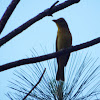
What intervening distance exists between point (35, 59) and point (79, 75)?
1.98 ft

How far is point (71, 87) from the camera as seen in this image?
144 centimetres

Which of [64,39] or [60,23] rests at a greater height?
[60,23]

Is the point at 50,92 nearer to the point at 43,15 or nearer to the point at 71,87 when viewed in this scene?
the point at 71,87

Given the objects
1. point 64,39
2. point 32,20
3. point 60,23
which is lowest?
point 32,20

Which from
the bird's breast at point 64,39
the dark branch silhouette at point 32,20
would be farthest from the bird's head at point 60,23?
the dark branch silhouette at point 32,20

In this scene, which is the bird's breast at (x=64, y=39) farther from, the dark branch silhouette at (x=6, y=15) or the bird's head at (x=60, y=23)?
the dark branch silhouette at (x=6, y=15)

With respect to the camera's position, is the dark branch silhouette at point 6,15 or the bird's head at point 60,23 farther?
the bird's head at point 60,23

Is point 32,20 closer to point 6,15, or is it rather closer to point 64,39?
point 6,15

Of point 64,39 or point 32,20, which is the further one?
point 64,39

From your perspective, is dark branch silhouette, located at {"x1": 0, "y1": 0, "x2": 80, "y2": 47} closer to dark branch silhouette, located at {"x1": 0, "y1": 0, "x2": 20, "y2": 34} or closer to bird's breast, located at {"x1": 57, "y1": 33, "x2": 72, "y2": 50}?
dark branch silhouette, located at {"x1": 0, "y1": 0, "x2": 20, "y2": 34}

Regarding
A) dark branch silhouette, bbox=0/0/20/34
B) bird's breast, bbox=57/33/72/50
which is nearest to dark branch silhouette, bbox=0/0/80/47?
dark branch silhouette, bbox=0/0/20/34

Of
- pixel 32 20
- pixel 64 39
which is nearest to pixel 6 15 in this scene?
pixel 32 20

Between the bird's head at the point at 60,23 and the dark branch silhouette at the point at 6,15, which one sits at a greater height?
the bird's head at the point at 60,23

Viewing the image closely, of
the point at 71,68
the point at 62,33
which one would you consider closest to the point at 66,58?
the point at 62,33
